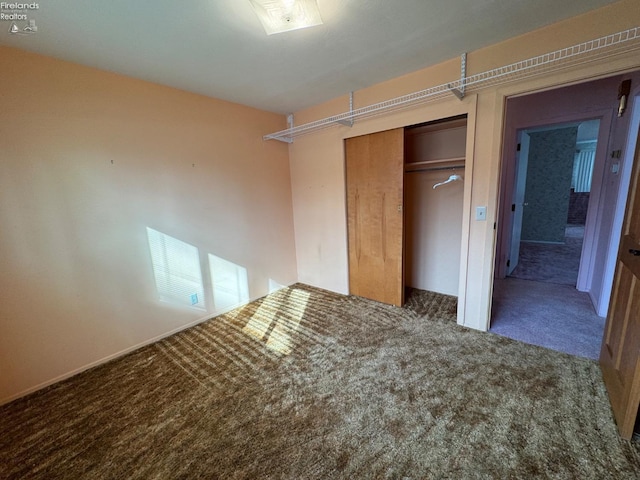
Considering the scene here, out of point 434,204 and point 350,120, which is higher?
point 350,120

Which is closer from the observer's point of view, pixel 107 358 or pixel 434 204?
pixel 107 358

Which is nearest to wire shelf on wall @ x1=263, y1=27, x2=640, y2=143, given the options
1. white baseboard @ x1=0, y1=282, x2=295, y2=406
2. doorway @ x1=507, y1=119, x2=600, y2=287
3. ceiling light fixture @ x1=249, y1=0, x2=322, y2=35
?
ceiling light fixture @ x1=249, y1=0, x2=322, y2=35

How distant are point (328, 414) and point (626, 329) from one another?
5.90 ft

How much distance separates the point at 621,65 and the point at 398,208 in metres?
1.75

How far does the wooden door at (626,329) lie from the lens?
4.27 ft

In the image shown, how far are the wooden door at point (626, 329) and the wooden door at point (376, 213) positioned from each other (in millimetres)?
1586

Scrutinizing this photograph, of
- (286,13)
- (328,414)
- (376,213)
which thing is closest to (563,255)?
(376,213)

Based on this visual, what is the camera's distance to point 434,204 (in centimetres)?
316

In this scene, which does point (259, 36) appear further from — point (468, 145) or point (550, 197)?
point (550, 197)

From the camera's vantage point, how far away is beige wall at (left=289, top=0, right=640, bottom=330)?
5.52ft

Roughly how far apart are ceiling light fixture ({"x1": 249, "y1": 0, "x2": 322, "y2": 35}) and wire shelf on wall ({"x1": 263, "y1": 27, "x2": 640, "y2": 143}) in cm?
126

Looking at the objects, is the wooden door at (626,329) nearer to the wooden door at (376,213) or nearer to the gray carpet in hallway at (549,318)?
the gray carpet in hallway at (549,318)

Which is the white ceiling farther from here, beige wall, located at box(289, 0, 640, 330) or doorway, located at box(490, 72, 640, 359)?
doorway, located at box(490, 72, 640, 359)

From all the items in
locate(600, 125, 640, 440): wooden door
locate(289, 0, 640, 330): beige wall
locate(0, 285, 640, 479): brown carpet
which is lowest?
locate(0, 285, 640, 479): brown carpet
